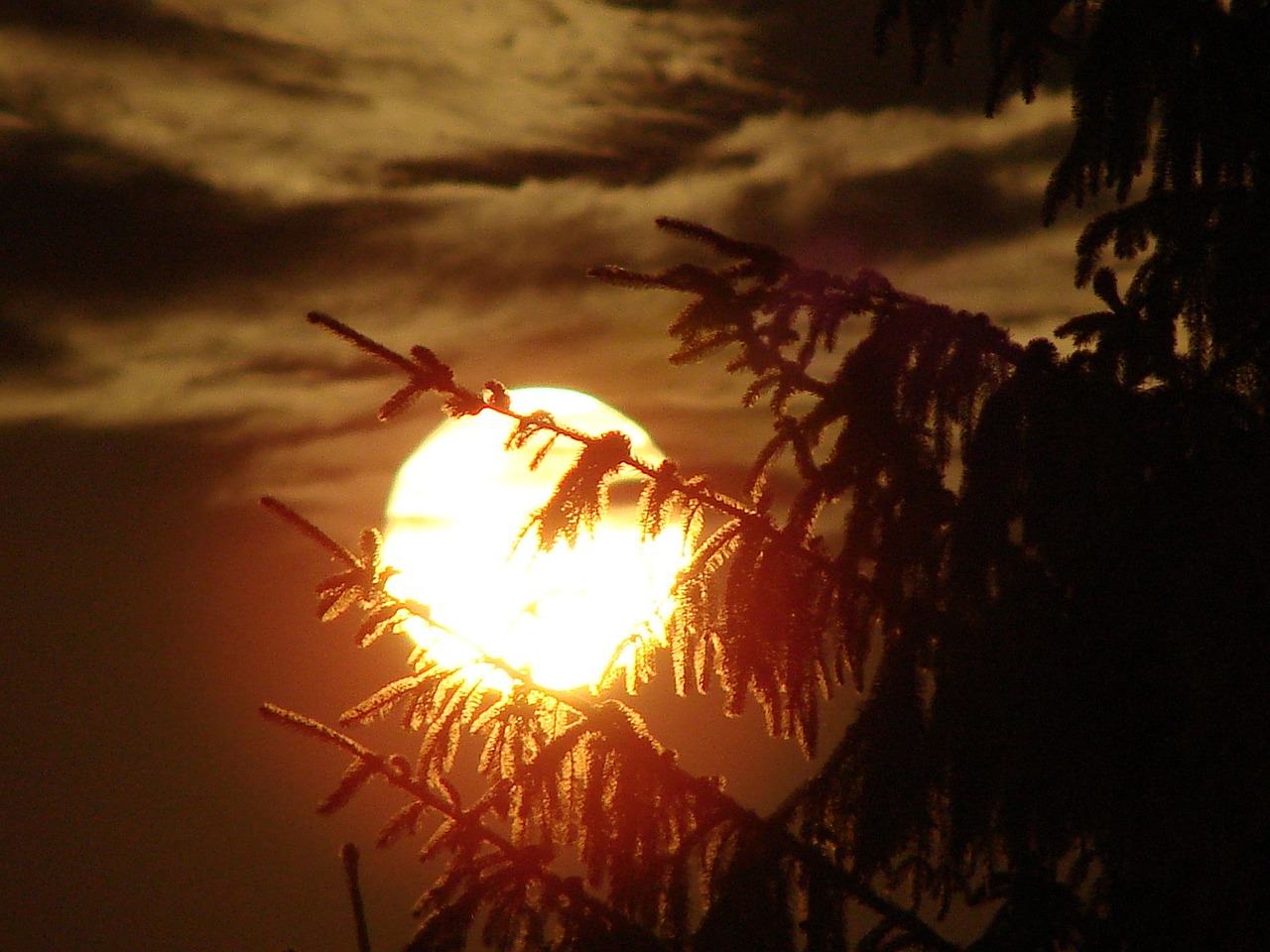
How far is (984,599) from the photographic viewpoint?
2.73 meters

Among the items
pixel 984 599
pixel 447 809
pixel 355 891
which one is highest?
pixel 984 599

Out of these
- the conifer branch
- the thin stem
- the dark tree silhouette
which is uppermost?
the dark tree silhouette

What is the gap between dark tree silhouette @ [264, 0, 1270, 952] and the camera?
8.73 ft

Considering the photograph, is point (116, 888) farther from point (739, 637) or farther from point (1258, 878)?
point (1258, 878)

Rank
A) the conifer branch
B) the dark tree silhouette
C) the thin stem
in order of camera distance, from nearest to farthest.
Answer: the dark tree silhouette
the conifer branch
the thin stem

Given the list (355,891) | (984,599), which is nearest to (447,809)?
(355,891)

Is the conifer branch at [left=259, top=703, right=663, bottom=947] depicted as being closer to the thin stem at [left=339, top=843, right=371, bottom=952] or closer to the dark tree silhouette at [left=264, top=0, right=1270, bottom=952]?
the dark tree silhouette at [left=264, top=0, right=1270, bottom=952]

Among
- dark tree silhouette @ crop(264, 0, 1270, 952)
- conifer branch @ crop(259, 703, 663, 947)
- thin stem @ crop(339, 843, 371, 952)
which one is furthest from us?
thin stem @ crop(339, 843, 371, 952)

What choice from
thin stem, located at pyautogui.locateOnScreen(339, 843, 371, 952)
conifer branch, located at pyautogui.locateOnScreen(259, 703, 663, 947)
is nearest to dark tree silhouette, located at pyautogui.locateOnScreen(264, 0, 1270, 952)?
conifer branch, located at pyautogui.locateOnScreen(259, 703, 663, 947)

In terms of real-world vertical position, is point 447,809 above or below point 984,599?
below

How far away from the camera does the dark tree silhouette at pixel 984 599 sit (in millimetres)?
2662

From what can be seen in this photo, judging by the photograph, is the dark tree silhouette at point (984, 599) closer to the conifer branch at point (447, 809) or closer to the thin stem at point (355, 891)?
the conifer branch at point (447, 809)

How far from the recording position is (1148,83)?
9.61 ft

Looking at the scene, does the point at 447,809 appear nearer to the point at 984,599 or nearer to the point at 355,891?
the point at 355,891
